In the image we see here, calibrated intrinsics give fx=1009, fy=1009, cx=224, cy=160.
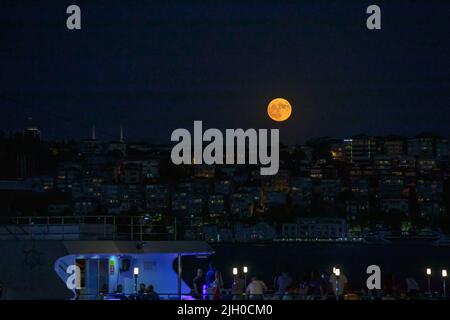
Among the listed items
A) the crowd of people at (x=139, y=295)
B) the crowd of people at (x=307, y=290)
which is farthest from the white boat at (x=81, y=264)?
the crowd of people at (x=307, y=290)

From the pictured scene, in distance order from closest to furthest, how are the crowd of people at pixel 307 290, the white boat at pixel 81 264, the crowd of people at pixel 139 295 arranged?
the crowd of people at pixel 307 290 → the crowd of people at pixel 139 295 → the white boat at pixel 81 264

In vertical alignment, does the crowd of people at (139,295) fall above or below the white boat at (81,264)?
below

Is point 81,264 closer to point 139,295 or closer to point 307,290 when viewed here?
point 139,295

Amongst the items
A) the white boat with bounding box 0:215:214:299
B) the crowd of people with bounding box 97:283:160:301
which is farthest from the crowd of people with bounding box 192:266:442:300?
the crowd of people with bounding box 97:283:160:301

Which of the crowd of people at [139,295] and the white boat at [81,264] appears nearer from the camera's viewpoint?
the crowd of people at [139,295]

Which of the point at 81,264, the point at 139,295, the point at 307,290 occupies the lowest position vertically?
the point at 139,295

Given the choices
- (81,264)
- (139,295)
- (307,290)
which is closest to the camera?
(307,290)

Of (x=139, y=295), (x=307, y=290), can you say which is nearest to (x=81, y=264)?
(x=139, y=295)

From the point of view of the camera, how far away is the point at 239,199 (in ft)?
406

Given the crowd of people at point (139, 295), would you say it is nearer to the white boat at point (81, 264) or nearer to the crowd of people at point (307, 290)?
the white boat at point (81, 264)

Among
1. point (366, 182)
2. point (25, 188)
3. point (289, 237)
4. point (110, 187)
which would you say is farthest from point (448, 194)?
point (25, 188)
